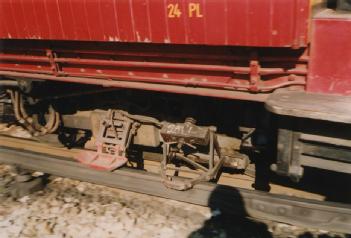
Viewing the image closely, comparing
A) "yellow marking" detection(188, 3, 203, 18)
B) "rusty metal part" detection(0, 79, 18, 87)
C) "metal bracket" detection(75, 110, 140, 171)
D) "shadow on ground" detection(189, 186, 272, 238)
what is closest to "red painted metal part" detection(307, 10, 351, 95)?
"yellow marking" detection(188, 3, 203, 18)

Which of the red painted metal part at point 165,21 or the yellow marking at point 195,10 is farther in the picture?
the yellow marking at point 195,10

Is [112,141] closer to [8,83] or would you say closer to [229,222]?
[229,222]

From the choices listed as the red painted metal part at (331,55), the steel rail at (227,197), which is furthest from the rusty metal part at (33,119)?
the red painted metal part at (331,55)

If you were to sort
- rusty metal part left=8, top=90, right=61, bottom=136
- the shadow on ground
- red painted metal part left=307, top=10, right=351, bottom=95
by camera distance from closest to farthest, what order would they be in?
red painted metal part left=307, top=10, right=351, bottom=95 → the shadow on ground → rusty metal part left=8, top=90, right=61, bottom=136

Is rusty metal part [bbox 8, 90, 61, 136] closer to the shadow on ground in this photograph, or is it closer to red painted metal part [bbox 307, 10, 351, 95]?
the shadow on ground

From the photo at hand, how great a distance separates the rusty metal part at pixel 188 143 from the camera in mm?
4363

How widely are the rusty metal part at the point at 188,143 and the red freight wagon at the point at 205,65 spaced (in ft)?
0.05

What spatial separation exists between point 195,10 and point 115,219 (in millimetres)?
2530

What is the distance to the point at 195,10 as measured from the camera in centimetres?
364

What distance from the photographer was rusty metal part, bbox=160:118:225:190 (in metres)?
4.36

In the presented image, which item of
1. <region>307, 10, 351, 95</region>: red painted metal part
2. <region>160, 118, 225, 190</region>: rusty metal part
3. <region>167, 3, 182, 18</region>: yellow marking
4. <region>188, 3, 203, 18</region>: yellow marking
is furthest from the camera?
<region>160, 118, 225, 190</region>: rusty metal part

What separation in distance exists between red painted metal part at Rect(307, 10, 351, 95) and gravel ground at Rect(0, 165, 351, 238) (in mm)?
1617

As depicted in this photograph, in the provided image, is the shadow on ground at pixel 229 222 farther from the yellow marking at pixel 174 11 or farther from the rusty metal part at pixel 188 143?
the yellow marking at pixel 174 11

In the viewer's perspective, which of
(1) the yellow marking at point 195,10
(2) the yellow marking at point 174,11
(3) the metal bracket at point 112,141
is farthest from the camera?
(3) the metal bracket at point 112,141
